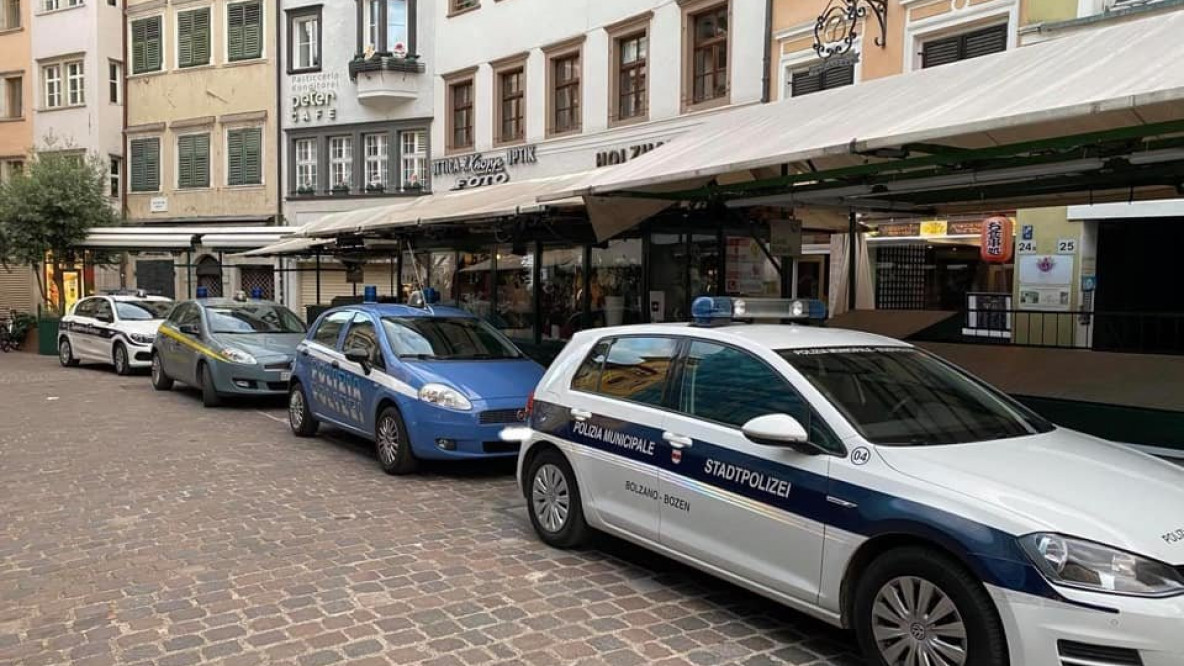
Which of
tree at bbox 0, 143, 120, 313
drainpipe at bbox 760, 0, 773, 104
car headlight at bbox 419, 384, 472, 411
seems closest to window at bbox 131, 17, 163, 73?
tree at bbox 0, 143, 120, 313

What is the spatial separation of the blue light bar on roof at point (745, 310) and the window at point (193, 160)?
86.9 feet

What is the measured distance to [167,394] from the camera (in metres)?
14.1

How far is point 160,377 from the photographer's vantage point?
14609 millimetres

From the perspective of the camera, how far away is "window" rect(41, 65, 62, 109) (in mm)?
30547

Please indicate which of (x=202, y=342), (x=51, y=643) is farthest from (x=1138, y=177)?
(x=202, y=342)

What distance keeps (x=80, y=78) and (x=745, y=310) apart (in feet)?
104

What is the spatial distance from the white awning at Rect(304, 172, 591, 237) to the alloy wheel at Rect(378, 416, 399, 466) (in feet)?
9.04

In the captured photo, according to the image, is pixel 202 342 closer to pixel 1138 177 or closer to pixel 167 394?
pixel 167 394

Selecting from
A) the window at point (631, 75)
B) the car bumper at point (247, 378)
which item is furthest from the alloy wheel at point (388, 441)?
the window at point (631, 75)

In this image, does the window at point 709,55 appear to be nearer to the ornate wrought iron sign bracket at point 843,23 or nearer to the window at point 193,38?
the ornate wrought iron sign bracket at point 843,23

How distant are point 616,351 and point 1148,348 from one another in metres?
5.37

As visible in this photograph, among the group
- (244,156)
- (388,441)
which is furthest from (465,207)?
(244,156)

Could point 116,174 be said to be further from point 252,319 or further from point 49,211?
point 252,319

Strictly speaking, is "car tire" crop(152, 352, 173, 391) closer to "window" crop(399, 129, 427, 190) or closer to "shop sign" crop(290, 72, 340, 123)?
"window" crop(399, 129, 427, 190)
